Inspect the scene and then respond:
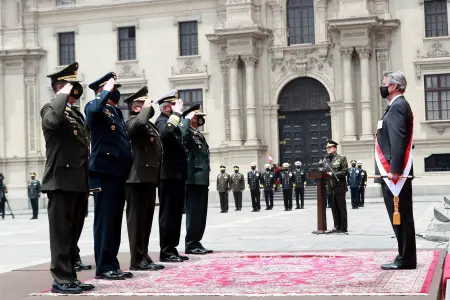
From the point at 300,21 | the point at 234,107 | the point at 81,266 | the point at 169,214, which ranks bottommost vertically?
the point at 81,266

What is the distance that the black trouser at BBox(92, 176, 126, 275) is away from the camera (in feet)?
30.2

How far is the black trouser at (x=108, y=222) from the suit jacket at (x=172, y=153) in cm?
171

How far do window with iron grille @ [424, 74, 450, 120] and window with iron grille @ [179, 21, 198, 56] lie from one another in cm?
1135

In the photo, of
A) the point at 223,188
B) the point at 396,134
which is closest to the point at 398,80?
the point at 396,134

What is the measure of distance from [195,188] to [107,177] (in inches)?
114

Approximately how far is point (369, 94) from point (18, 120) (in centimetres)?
1822

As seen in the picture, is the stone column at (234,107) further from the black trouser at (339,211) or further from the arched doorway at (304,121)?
the black trouser at (339,211)

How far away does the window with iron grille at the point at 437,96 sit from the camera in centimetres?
3644

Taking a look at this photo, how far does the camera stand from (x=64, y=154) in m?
8.40

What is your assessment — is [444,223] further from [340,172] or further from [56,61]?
[56,61]

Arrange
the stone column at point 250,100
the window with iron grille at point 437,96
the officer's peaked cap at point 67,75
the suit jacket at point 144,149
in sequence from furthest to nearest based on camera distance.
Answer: the stone column at point 250,100 < the window with iron grille at point 437,96 < the suit jacket at point 144,149 < the officer's peaked cap at point 67,75

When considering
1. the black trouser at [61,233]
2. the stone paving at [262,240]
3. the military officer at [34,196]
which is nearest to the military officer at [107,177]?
the black trouser at [61,233]

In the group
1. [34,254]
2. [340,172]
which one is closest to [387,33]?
[340,172]

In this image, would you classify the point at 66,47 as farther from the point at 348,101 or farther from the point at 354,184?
the point at 354,184
